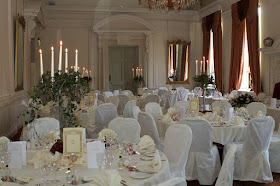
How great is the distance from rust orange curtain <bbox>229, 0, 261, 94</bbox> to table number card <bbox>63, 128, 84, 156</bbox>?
26.5 feet

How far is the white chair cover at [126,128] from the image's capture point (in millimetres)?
4074

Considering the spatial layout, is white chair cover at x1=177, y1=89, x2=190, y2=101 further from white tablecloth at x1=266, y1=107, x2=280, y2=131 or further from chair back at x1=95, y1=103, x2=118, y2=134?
chair back at x1=95, y1=103, x2=118, y2=134

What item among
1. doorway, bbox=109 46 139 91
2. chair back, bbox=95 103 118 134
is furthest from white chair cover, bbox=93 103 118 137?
doorway, bbox=109 46 139 91

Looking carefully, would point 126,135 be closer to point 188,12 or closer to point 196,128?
point 196,128

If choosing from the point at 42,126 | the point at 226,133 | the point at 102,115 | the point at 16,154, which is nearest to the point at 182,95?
the point at 102,115

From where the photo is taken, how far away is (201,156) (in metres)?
4.37

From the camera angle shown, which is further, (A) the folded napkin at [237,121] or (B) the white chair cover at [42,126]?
(A) the folded napkin at [237,121]

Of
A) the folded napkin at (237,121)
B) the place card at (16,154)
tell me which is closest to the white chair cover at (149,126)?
the folded napkin at (237,121)

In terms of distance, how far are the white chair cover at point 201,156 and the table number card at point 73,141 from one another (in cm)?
195

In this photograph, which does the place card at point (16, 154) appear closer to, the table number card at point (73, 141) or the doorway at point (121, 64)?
the table number card at point (73, 141)

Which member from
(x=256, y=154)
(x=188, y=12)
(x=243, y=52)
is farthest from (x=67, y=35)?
(x=256, y=154)

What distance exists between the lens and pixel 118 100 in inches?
325

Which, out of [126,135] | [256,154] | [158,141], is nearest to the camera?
[126,135]

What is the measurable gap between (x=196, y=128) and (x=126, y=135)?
35.6 inches
